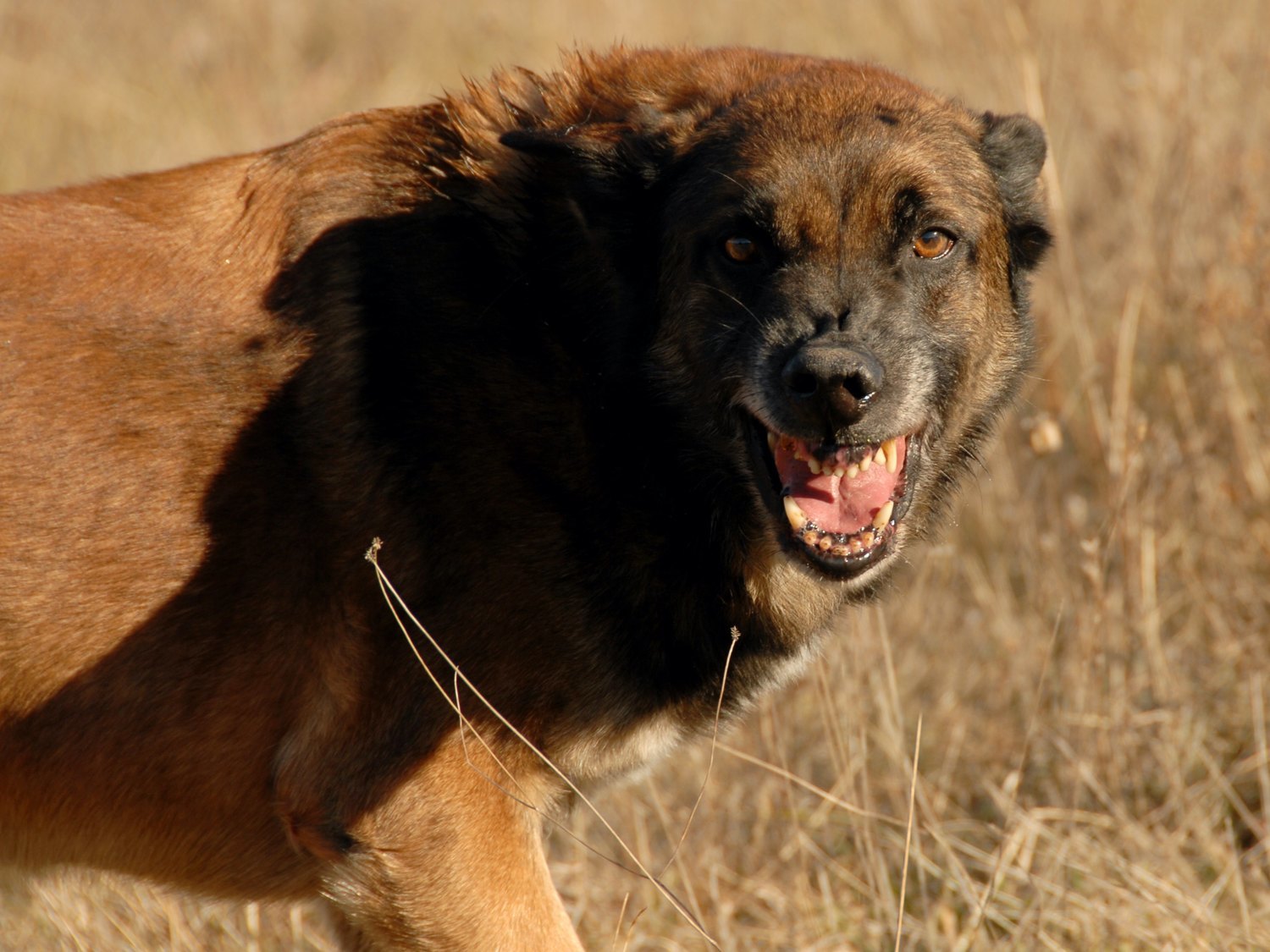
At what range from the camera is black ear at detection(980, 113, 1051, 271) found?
298 centimetres

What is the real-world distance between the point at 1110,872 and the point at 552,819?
60.0 inches

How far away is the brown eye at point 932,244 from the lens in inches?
107

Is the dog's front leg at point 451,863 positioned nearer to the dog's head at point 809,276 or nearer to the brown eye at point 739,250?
the dog's head at point 809,276

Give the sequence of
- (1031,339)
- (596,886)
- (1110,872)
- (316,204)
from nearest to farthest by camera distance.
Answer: (316,204) < (1031,339) < (1110,872) < (596,886)

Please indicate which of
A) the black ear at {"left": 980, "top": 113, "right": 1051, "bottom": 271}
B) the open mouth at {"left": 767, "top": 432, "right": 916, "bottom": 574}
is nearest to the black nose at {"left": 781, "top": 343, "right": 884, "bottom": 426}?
the open mouth at {"left": 767, "top": 432, "right": 916, "bottom": 574}

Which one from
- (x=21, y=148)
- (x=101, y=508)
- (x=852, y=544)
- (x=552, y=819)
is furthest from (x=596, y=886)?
(x=21, y=148)

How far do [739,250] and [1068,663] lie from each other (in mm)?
2051

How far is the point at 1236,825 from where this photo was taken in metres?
3.80

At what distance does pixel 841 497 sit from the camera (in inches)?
105

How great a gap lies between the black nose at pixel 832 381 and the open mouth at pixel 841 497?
0.10 meters

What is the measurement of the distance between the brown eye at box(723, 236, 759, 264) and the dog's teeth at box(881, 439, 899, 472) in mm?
469

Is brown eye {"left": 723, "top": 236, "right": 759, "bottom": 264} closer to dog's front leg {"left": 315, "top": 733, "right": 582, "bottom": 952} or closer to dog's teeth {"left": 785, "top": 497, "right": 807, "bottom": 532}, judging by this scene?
dog's teeth {"left": 785, "top": 497, "right": 807, "bottom": 532}

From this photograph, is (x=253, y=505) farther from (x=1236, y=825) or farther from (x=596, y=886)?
(x=1236, y=825)

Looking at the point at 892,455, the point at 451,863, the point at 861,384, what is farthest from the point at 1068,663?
the point at 451,863
